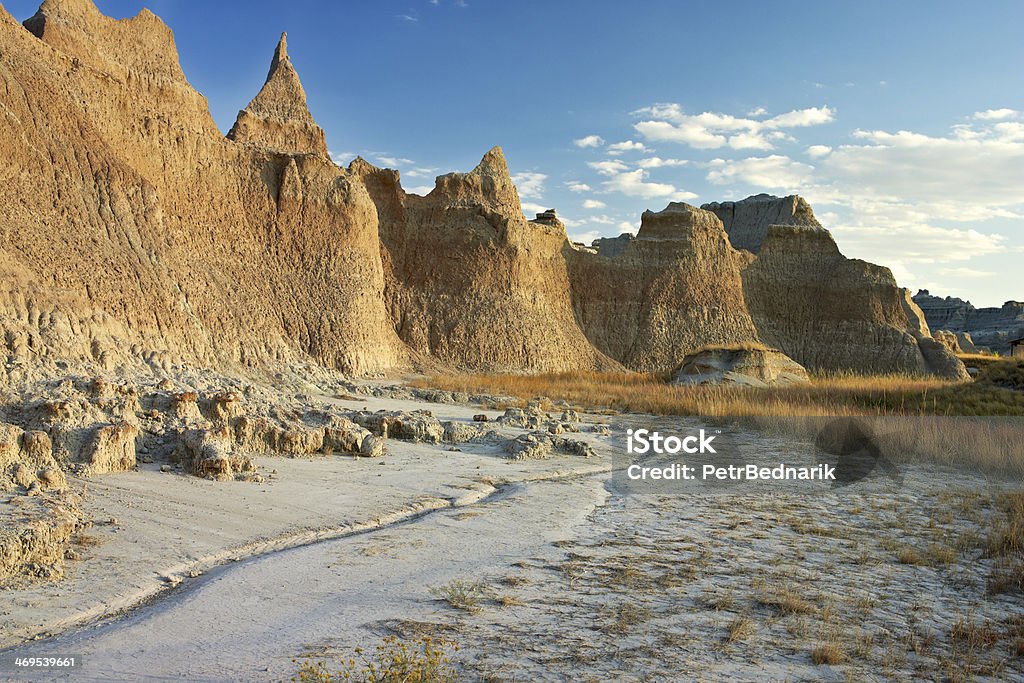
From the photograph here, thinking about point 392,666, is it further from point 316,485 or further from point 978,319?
point 978,319

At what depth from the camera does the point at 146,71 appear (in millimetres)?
25047

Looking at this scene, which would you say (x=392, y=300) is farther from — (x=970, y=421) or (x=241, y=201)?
(x=970, y=421)

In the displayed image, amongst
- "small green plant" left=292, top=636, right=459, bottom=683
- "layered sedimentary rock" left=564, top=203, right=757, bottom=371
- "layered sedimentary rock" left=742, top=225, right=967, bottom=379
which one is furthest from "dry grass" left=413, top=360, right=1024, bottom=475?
"layered sedimentary rock" left=742, top=225, right=967, bottom=379

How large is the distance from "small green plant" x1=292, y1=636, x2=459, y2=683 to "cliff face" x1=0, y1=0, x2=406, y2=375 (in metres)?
8.40

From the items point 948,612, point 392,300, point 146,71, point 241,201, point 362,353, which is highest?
point 146,71

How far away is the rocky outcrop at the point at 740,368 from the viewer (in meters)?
25.9

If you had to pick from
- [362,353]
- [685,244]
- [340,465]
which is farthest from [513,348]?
[340,465]

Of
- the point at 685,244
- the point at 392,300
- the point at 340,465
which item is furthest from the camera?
the point at 685,244

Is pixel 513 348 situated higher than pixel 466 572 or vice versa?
pixel 513 348

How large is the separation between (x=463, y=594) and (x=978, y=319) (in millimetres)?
91836

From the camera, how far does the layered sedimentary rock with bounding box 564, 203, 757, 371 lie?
4419 centimetres

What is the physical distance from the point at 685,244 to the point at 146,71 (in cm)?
3177

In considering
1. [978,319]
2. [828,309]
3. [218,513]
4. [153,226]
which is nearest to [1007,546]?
[218,513]

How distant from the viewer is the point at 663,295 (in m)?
45.0
